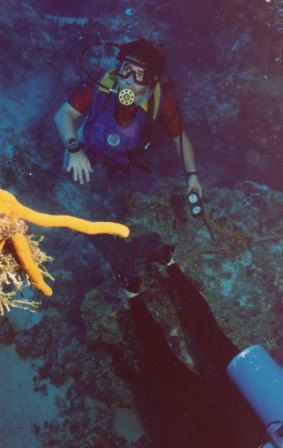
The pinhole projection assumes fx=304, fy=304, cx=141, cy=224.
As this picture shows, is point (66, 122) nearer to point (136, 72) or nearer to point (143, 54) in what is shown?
point (136, 72)

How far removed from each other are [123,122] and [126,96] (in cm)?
51

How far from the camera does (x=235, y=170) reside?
600 cm

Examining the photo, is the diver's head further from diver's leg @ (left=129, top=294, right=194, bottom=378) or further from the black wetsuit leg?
diver's leg @ (left=129, top=294, right=194, bottom=378)

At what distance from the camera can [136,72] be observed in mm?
4055

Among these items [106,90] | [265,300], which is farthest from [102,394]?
[106,90]

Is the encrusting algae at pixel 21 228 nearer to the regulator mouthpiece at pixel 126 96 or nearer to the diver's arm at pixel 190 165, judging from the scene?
the regulator mouthpiece at pixel 126 96

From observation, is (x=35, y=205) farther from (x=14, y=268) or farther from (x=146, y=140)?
(x=14, y=268)

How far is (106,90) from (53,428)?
4.67m

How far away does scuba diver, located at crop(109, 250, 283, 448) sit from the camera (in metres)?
3.25

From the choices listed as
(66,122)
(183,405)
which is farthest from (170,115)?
(183,405)

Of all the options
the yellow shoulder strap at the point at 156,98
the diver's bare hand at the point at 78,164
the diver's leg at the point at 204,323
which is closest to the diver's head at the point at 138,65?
the yellow shoulder strap at the point at 156,98

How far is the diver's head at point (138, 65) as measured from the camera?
13.2 feet

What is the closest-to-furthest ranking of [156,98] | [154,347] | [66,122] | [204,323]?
[154,347] → [204,323] → [66,122] → [156,98]

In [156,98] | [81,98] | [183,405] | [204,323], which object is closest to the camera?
[183,405]
